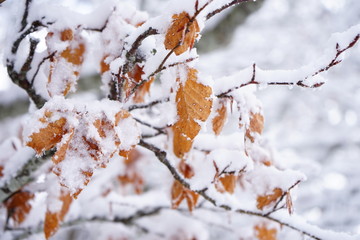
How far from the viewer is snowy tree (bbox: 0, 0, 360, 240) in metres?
0.60

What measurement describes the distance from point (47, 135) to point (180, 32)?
312 millimetres

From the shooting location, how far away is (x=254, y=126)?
75 cm

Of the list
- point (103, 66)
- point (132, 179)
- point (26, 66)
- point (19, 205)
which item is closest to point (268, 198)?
point (103, 66)

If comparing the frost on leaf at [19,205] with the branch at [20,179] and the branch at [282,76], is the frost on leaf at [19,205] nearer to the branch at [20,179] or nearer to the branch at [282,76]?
the branch at [20,179]

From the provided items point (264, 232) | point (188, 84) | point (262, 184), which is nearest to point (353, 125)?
point (264, 232)

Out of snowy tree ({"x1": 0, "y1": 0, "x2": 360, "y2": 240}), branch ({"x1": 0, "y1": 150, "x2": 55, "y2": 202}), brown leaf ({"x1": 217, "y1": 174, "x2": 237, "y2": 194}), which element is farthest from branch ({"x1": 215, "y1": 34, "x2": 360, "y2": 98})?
branch ({"x1": 0, "y1": 150, "x2": 55, "y2": 202})

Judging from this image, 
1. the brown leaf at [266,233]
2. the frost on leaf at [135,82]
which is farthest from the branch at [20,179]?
the brown leaf at [266,233]

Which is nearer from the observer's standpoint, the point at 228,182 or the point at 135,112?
the point at 228,182

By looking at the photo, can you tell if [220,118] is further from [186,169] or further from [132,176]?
[132,176]

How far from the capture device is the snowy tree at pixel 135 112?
604mm

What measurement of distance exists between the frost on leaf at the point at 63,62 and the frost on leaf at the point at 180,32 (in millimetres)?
352

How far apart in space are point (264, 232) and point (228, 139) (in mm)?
426

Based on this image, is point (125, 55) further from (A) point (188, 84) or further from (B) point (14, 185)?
(B) point (14, 185)

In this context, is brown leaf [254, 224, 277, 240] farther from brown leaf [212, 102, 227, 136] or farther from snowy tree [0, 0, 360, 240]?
brown leaf [212, 102, 227, 136]
